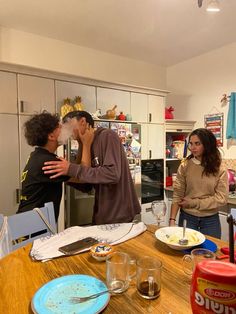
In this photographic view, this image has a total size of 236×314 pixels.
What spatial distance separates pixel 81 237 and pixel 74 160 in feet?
4.41

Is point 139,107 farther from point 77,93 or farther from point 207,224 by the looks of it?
point 207,224

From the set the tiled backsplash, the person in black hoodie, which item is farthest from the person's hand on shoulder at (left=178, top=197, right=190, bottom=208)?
the tiled backsplash

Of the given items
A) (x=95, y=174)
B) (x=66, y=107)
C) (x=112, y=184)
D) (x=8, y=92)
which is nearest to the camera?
(x=95, y=174)

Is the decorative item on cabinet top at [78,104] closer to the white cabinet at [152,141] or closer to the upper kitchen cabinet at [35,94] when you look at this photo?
the upper kitchen cabinet at [35,94]

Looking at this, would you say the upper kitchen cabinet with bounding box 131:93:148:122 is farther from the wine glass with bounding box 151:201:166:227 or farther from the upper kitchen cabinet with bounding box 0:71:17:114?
the wine glass with bounding box 151:201:166:227

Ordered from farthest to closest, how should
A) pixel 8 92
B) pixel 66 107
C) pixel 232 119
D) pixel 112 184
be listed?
pixel 232 119
pixel 66 107
pixel 8 92
pixel 112 184

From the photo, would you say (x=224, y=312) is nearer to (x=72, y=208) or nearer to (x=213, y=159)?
(x=213, y=159)

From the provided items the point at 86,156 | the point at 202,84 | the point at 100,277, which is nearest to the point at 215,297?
the point at 100,277

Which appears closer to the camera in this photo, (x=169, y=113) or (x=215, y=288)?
(x=215, y=288)

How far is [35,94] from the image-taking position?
2.61 m

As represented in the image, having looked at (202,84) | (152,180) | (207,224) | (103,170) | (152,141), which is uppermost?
(202,84)

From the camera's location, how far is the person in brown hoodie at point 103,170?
1.49m

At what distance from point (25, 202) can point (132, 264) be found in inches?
35.4

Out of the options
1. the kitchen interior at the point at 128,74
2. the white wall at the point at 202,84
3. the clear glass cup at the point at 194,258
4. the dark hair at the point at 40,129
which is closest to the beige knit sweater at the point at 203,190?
the kitchen interior at the point at 128,74
